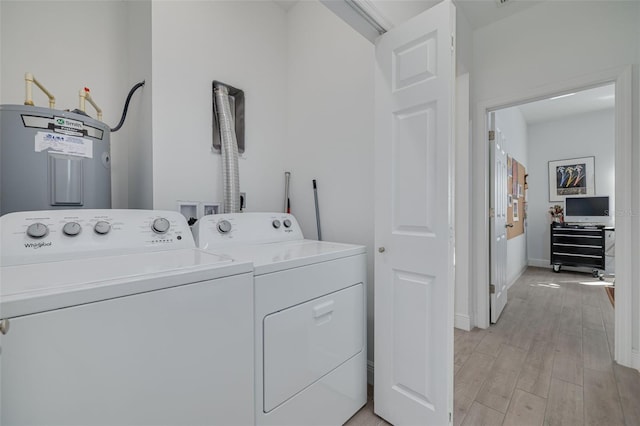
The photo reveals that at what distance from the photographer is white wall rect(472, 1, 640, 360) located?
1890mm

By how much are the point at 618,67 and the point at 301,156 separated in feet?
7.94

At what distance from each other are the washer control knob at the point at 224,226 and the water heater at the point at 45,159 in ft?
2.13

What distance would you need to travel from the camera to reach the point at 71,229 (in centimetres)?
101

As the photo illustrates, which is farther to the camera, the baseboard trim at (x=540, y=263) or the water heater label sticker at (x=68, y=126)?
the baseboard trim at (x=540, y=263)

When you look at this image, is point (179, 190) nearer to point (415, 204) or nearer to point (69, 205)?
point (69, 205)

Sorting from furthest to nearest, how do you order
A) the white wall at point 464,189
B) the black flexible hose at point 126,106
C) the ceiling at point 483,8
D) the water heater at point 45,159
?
the white wall at point 464,189 → the ceiling at point 483,8 → the black flexible hose at point 126,106 → the water heater at point 45,159

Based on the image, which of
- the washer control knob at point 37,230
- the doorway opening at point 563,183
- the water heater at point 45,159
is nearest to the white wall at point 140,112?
the water heater at point 45,159

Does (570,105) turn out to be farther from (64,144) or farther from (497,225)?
(64,144)

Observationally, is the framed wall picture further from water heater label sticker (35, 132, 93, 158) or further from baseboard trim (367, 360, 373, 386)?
water heater label sticker (35, 132, 93, 158)

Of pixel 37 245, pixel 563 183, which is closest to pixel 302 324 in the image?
pixel 37 245

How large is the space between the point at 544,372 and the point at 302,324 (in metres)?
1.89

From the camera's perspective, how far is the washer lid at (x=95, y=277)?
23.0 inches

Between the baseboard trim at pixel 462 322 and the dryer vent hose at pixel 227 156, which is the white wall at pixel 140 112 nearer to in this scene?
the dryer vent hose at pixel 227 156

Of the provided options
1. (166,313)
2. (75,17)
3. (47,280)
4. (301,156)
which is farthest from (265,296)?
(75,17)
